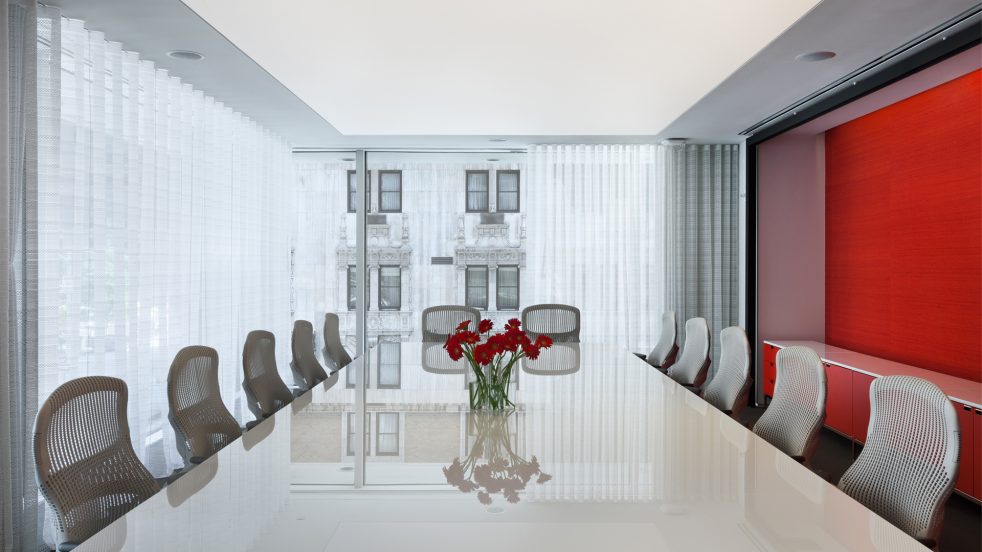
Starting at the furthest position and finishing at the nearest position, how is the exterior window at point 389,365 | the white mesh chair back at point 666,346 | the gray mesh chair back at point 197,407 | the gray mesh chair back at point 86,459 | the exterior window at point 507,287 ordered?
1. the exterior window at point 507,287
2. the white mesh chair back at point 666,346
3. the exterior window at point 389,365
4. the gray mesh chair back at point 197,407
5. the gray mesh chair back at point 86,459

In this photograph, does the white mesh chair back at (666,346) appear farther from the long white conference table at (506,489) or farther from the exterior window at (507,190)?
the exterior window at (507,190)

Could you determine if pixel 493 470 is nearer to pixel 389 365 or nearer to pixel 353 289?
pixel 389 365

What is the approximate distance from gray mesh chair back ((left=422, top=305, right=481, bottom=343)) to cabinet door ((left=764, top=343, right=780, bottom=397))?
2.72 m

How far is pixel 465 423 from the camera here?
2555 millimetres

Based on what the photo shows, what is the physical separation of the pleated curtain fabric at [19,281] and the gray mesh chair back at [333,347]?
72.0 inches

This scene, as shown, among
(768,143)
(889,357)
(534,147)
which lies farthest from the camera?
(534,147)

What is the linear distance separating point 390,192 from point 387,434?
7373 mm

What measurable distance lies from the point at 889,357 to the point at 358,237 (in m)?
5.07

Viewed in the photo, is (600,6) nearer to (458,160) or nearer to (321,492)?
(321,492)

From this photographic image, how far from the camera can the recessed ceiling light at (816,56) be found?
3.84 meters

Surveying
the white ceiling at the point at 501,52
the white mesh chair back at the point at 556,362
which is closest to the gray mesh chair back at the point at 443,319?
the white mesh chair back at the point at 556,362

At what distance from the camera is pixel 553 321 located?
18.1ft

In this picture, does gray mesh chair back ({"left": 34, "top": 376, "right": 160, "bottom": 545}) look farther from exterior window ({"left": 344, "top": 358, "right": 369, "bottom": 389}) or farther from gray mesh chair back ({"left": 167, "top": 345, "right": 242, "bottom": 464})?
exterior window ({"left": 344, "top": 358, "right": 369, "bottom": 389})

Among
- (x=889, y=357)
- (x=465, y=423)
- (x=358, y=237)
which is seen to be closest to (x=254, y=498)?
(x=465, y=423)
